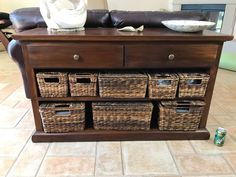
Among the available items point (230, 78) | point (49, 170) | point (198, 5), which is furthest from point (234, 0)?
point (49, 170)

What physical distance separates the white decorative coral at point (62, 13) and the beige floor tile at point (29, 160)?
85cm

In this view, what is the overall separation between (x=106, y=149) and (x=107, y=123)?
0.19 meters

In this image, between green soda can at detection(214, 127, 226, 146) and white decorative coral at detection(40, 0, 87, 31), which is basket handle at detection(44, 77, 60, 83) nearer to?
white decorative coral at detection(40, 0, 87, 31)

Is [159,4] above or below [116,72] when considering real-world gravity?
above

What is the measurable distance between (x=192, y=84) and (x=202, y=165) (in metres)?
0.54

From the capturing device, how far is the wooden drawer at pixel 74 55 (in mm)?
1360

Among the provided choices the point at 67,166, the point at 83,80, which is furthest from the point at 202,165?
the point at 83,80

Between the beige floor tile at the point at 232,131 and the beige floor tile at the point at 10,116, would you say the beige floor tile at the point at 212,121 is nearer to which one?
the beige floor tile at the point at 232,131

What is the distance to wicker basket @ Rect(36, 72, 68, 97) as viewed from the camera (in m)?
1.43

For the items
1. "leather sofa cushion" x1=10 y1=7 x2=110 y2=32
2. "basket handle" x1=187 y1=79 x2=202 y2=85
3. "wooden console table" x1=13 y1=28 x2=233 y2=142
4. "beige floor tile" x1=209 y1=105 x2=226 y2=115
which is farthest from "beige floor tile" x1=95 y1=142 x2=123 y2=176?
"beige floor tile" x1=209 y1=105 x2=226 y2=115

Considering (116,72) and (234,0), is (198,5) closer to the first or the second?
(234,0)

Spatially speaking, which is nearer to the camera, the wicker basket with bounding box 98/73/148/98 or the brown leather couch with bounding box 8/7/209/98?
the wicker basket with bounding box 98/73/148/98

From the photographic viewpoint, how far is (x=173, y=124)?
5.22ft

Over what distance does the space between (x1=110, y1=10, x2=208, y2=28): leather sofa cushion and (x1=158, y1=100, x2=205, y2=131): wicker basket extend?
643 mm
